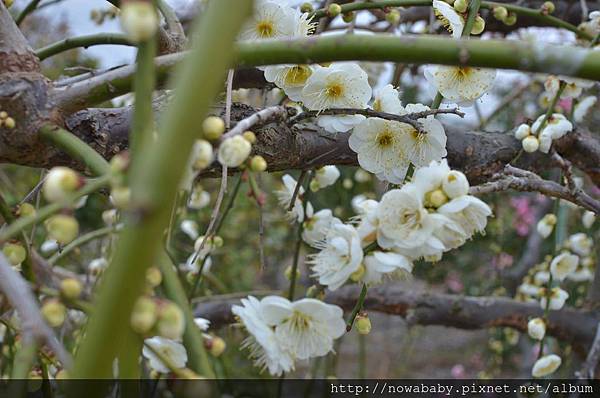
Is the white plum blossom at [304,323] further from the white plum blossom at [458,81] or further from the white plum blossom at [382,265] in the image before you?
the white plum blossom at [458,81]

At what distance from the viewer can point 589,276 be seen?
6.03 ft

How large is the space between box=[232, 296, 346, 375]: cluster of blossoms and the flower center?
32 cm

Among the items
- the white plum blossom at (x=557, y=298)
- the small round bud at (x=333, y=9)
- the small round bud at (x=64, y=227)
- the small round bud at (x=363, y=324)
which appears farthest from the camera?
the white plum blossom at (x=557, y=298)

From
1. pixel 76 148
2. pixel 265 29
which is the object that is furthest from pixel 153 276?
pixel 265 29

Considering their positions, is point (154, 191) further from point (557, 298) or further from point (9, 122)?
point (557, 298)

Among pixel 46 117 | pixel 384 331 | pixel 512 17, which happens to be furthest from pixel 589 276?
pixel 384 331

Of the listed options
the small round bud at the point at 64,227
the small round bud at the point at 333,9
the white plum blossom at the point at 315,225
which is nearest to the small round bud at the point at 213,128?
the small round bud at the point at 64,227

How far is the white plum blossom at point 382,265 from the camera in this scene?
1.96 ft

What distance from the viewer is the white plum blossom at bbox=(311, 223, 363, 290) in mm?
614

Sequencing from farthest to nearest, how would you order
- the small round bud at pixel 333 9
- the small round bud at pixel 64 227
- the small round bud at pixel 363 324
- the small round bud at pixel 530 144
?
the small round bud at pixel 530 144 → the small round bud at pixel 333 9 → the small round bud at pixel 363 324 → the small round bud at pixel 64 227

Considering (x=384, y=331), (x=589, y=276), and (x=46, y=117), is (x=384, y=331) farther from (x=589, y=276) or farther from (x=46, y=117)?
(x=46, y=117)

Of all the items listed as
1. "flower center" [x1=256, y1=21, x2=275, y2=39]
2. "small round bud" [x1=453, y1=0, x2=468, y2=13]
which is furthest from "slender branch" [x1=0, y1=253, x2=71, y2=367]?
"small round bud" [x1=453, y1=0, x2=468, y2=13]

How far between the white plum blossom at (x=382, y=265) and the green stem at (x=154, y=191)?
12.1 inches

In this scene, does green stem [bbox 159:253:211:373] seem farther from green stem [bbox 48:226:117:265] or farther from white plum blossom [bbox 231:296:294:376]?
white plum blossom [bbox 231:296:294:376]
